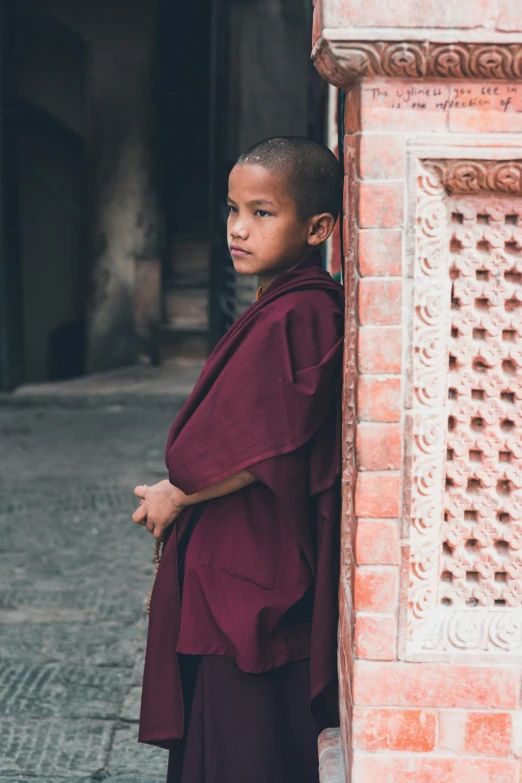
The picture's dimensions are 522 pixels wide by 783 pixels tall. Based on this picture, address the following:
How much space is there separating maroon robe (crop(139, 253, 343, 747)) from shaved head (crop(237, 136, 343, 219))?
12cm

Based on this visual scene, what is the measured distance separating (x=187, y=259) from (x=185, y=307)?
456mm


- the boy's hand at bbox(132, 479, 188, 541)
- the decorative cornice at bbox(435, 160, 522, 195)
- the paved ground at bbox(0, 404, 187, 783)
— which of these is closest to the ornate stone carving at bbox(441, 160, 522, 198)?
the decorative cornice at bbox(435, 160, 522, 195)

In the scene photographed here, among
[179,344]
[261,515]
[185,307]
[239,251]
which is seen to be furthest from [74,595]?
[185,307]

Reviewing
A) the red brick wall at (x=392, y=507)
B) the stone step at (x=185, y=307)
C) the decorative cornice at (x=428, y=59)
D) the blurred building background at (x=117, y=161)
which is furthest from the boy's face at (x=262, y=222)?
the stone step at (x=185, y=307)

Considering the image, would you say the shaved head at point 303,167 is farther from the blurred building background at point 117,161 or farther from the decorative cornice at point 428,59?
the blurred building background at point 117,161

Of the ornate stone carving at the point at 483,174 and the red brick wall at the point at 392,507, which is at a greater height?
the ornate stone carving at the point at 483,174

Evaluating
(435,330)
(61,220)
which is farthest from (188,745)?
(61,220)

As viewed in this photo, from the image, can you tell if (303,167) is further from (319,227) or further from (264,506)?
(264,506)

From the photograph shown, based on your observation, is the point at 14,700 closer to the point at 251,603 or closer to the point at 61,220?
the point at 251,603

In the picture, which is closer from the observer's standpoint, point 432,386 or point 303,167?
point 432,386

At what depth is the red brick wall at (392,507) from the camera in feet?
5.23

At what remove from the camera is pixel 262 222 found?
76.1 inches

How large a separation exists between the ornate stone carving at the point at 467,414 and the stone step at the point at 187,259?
23.3 ft

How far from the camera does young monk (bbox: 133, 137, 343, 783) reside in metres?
1.84
